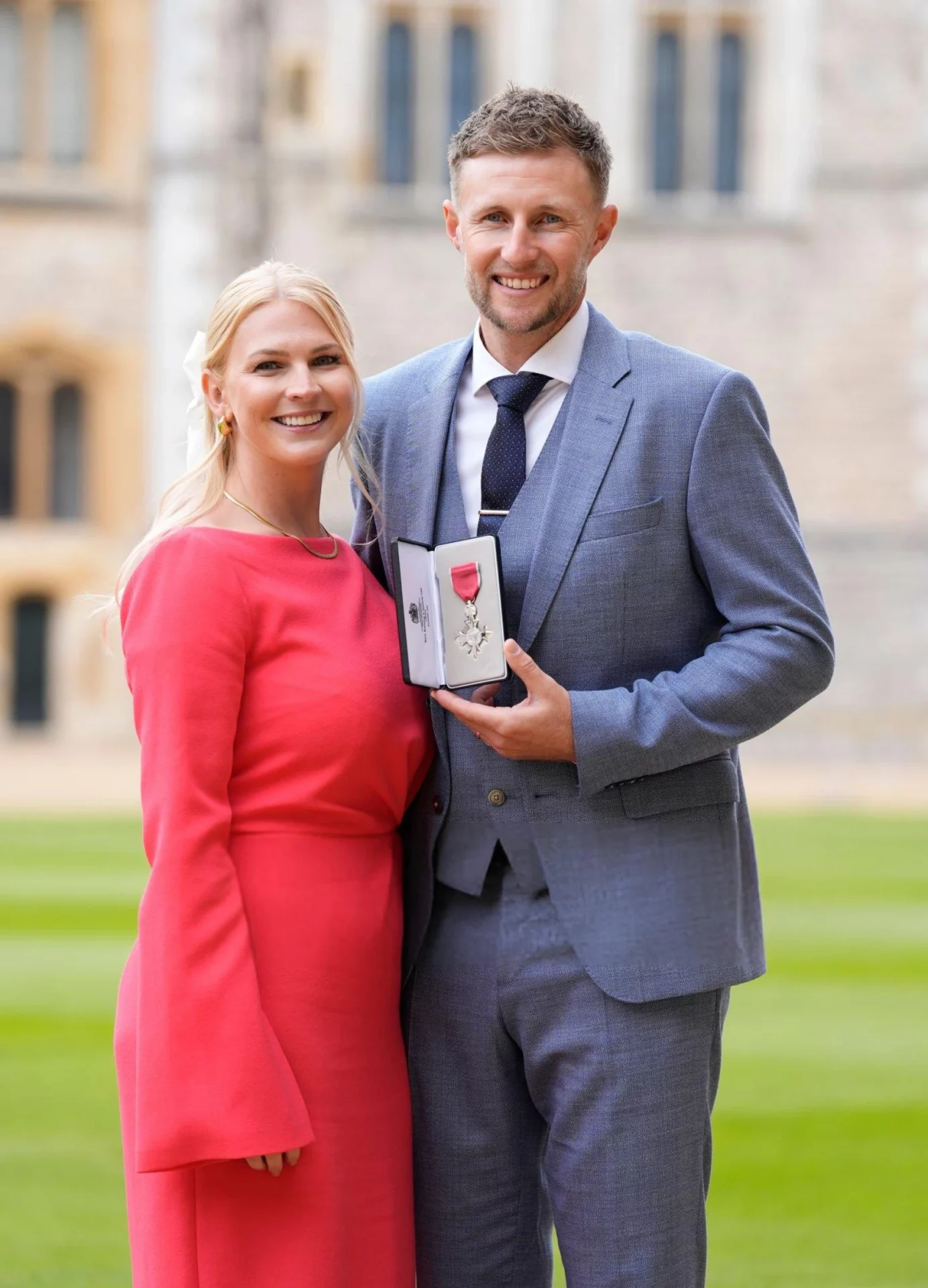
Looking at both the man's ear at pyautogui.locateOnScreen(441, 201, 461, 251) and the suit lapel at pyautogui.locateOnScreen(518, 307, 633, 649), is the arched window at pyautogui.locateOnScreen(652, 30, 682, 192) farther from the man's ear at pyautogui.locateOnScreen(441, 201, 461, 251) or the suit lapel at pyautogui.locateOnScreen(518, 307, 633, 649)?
the suit lapel at pyautogui.locateOnScreen(518, 307, 633, 649)

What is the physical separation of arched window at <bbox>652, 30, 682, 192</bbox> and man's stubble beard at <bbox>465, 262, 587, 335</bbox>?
53.5ft

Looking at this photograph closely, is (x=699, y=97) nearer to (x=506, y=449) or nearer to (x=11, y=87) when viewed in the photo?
(x=11, y=87)

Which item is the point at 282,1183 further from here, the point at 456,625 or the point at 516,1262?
the point at 456,625

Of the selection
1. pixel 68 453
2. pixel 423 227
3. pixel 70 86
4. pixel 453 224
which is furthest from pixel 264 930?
pixel 70 86

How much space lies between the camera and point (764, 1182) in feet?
14.1

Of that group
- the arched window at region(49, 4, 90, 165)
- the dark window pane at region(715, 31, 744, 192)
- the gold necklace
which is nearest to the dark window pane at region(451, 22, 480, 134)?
the dark window pane at region(715, 31, 744, 192)

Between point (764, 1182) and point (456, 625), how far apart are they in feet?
Result: 8.35

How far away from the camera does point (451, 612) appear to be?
7.42 ft

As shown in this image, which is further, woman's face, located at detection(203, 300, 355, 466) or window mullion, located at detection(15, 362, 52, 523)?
window mullion, located at detection(15, 362, 52, 523)

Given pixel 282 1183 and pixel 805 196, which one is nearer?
pixel 282 1183

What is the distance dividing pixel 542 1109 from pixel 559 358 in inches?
40.4

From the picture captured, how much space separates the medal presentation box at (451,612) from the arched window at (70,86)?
17405 millimetres

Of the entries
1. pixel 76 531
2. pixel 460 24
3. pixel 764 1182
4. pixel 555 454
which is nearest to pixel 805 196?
pixel 460 24

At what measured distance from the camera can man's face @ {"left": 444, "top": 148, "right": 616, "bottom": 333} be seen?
228 cm
